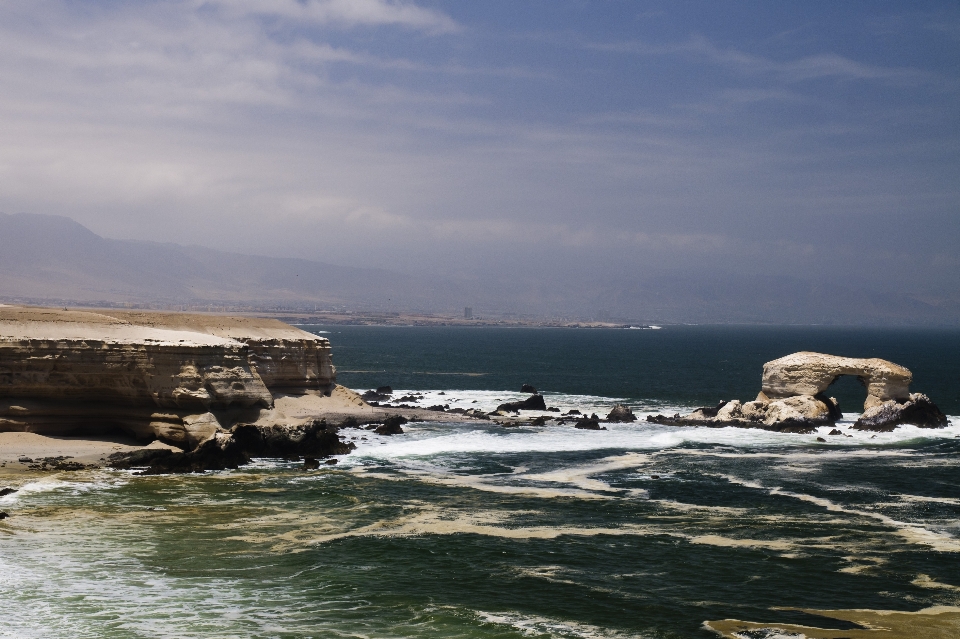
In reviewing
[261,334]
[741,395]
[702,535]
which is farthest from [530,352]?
[702,535]

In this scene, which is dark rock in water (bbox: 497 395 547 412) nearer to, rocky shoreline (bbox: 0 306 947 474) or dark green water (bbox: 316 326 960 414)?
dark green water (bbox: 316 326 960 414)

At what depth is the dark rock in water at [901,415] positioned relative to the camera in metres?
53.1

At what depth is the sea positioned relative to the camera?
1998cm

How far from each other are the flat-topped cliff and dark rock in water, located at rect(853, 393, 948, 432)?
34.3 m

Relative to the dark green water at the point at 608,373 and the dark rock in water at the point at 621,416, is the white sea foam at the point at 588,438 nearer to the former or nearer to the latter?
the dark rock in water at the point at 621,416

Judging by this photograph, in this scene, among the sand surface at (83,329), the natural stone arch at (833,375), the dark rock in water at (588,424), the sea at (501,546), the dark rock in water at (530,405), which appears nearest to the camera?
the sea at (501,546)

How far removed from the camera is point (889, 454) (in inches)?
1753

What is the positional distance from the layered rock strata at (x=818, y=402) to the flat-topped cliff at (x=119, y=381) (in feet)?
90.6

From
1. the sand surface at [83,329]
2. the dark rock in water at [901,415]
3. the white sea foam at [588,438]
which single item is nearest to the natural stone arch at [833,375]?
the dark rock in water at [901,415]

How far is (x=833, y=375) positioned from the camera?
54625 mm

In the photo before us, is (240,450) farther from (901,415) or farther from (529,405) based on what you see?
(901,415)

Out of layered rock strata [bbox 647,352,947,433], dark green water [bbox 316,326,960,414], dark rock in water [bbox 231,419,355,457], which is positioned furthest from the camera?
dark green water [bbox 316,326,960,414]

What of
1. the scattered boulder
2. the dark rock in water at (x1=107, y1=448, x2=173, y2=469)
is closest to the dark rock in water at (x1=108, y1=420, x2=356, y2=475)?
the dark rock in water at (x1=107, y1=448, x2=173, y2=469)

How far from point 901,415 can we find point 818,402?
4542 millimetres
